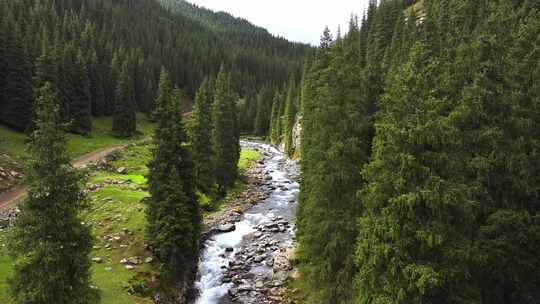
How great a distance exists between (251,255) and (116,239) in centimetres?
1146

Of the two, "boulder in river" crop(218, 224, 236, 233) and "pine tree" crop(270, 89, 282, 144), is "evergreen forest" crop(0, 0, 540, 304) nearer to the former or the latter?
"boulder in river" crop(218, 224, 236, 233)

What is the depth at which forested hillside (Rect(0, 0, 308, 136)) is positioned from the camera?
54.7m

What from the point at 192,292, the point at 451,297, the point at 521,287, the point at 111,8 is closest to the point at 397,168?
the point at 451,297

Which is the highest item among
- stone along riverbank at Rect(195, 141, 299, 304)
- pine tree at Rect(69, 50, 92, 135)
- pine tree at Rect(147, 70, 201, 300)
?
pine tree at Rect(69, 50, 92, 135)

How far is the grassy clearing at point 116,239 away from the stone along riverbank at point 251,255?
513 cm

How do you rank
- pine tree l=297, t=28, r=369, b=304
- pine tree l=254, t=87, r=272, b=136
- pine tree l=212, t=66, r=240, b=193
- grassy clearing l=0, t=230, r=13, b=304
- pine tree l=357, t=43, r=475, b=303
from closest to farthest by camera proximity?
pine tree l=357, t=43, r=475, b=303
pine tree l=297, t=28, r=369, b=304
grassy clearing l=0, t=230, r=13, b=304
pine tree l=212, t=66, r=240, b=193
pine tree l=254, t=87, r=272, b=136

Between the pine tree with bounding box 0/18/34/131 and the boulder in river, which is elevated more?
the pine tree with bounding box 0/18/34/131

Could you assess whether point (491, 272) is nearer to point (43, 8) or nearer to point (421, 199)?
point (421, 199)

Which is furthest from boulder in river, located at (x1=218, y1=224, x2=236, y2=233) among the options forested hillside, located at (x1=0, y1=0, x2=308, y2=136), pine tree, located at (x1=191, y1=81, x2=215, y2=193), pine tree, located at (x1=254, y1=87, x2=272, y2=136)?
pine tree, located at (x1=254, y1=87, x2=272, y2=136)

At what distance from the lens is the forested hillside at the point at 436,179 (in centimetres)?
1360

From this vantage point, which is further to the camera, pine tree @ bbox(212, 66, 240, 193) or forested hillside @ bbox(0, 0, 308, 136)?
forested hillside @ bbox(0, 0, 308, 136)

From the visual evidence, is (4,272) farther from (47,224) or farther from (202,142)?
(202,142)

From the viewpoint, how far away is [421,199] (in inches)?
527

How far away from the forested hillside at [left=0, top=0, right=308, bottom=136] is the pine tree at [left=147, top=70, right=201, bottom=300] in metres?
8.50
